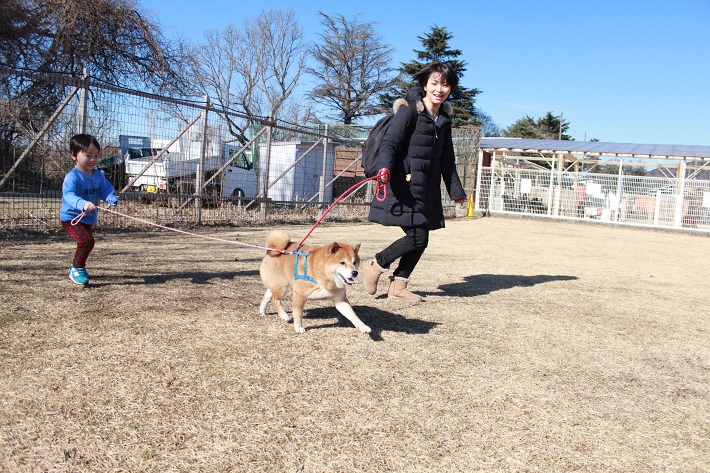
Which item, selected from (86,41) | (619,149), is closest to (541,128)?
(619,149)

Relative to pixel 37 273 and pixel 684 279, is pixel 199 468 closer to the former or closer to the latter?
pixel 37 273

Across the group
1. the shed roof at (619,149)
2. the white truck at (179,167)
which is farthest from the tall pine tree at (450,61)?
the white truck at (179,167)

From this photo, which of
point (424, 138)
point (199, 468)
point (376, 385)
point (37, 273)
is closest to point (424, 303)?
point (424, 138)

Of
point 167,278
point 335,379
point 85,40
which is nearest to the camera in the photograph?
point 335,379

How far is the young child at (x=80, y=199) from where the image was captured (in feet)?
13.1

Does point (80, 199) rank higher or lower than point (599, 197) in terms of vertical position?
lower

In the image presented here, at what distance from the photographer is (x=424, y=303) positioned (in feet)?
14.0

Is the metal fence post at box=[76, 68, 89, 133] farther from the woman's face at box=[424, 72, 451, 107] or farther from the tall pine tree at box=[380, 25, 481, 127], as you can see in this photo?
the tall pine tree at box=[380, 25, 481, 127]

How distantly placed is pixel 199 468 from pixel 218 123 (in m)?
8.23

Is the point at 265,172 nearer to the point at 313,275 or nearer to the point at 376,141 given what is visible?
the point at 376,141

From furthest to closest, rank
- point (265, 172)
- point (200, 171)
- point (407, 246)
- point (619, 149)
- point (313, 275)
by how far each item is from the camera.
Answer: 1. point (619, 149)
2. point (265, 172)
3. point (200, 171)
4. point (407, 246)
5. point (313, 275)

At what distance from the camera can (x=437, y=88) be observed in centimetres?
411

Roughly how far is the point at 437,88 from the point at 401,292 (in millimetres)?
1672

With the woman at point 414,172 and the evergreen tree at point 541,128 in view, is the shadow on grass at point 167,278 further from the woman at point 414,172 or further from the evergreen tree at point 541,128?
the evergreen tree at point 541,128
